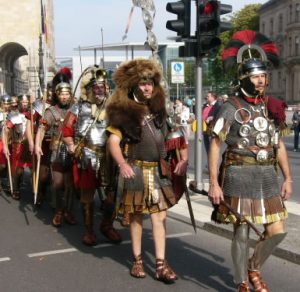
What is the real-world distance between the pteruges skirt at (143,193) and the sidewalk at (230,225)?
57.9 inches

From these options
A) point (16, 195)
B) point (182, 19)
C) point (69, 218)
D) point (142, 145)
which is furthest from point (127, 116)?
point (16, 195)

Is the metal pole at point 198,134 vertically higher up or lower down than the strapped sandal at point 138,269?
higher up

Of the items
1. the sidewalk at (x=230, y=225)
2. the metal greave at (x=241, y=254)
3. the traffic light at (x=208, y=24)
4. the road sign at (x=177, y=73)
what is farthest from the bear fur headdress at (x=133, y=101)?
the road sign at (x=177, y=73)

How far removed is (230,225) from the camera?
7.05m

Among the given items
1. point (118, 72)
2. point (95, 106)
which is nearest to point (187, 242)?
point (95, 106)

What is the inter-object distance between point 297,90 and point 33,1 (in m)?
45.3

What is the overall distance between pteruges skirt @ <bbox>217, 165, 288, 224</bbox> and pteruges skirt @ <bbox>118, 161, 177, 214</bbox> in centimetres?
77

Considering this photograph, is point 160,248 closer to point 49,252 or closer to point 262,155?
point 262,155

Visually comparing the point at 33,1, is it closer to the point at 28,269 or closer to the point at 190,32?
the point at 190,32

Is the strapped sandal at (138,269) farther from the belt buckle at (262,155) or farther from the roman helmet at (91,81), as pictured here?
the roman helmet at (91,81)

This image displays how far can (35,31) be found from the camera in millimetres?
51375

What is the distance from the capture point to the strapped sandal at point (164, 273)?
5109 mm

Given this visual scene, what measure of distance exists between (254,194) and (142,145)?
1.11 meters

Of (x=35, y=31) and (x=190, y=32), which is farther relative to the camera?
(x=35, y=31)
